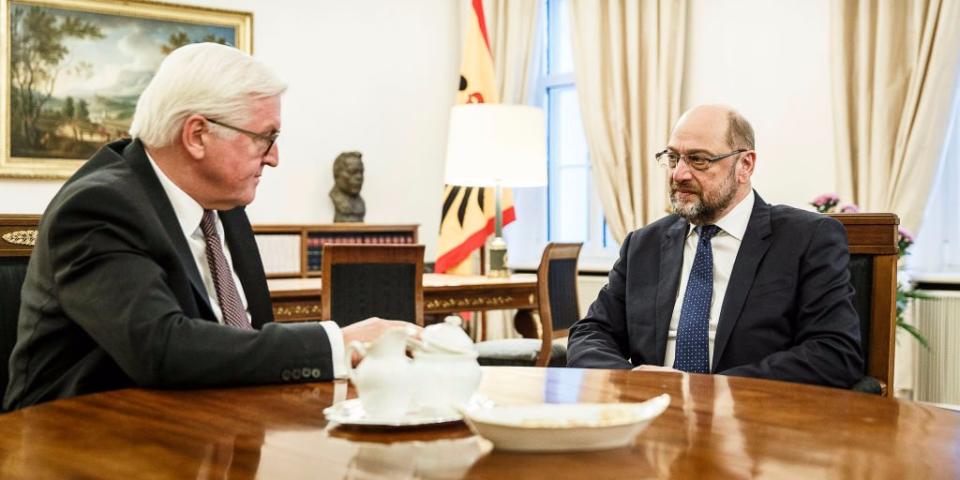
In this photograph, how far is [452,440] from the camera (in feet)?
3.92

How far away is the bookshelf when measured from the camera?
6.29 m

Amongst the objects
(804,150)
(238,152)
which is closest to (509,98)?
(804,150)

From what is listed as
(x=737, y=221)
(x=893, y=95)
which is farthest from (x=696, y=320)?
(x=893, y=95)

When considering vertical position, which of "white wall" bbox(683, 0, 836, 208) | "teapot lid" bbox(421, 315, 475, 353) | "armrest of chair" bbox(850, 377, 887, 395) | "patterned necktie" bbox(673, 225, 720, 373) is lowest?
"armrest of chair" bbox(850, 377, 887, 395)

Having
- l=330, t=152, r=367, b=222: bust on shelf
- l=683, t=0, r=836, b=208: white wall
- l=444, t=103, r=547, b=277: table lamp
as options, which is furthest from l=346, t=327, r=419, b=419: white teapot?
l=330, t=152, r=367, b=222: bust on shelf

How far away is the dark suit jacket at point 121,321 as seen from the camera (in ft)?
5.10

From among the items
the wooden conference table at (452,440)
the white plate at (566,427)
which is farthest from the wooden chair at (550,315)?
the white plate at (566,427)

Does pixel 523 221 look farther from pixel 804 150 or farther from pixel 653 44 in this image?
pixel 804 150

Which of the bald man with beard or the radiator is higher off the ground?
the bald man with beard

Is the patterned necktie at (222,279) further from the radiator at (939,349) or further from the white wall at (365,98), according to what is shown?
the white wall at (365,98)

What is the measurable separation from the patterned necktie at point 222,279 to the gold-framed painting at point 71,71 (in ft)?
14.7

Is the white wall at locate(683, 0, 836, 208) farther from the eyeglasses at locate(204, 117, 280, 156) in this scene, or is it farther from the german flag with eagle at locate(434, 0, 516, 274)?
the eyeglasses at locate(204, 117, 280, 156)

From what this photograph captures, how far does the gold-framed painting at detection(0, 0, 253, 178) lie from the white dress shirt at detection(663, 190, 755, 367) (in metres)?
4.57

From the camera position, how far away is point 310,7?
6.90 metres
